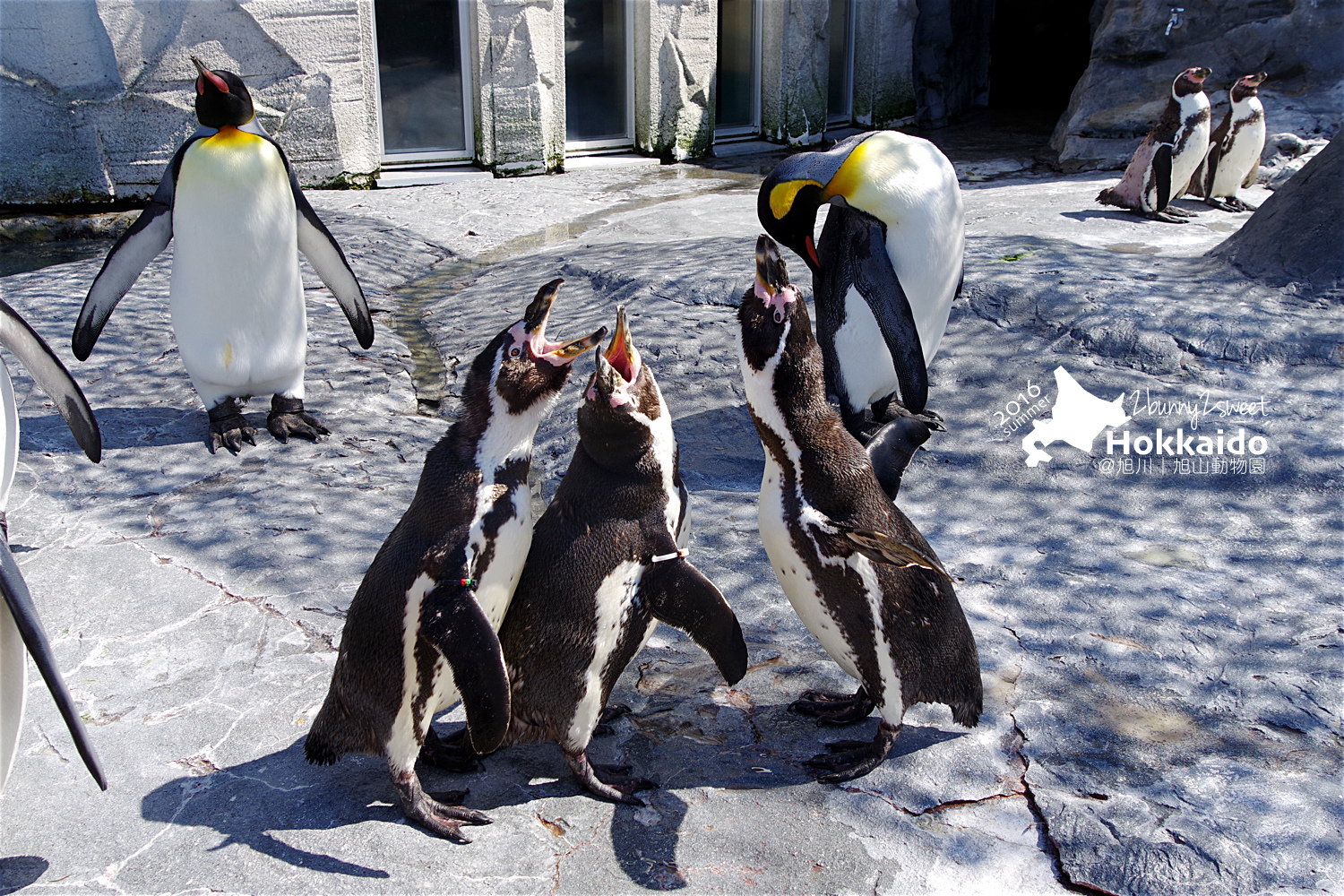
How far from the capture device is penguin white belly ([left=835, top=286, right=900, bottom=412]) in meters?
3.80

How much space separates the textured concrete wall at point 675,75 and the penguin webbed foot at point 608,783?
8.34m

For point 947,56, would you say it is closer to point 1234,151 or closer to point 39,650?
point 1234,151

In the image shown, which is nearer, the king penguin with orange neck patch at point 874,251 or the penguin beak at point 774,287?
the penguin beak at point 774,287

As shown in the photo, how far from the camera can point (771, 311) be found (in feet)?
6.76

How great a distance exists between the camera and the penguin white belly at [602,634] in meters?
1.97

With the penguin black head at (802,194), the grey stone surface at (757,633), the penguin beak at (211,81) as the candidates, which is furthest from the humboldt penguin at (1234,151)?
the penguin beak at (211,81)

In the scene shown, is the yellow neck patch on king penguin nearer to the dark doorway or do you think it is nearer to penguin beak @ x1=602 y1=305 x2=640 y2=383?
penguin beak @ x1=602 y1=305 x2=640 y2=383

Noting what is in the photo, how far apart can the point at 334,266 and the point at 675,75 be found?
614 centimetres

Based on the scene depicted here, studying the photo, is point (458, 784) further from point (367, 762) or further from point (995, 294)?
point (995, 294)

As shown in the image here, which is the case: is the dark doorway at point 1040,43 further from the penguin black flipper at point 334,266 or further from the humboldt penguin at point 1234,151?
the penguin black flipper at point 334,266

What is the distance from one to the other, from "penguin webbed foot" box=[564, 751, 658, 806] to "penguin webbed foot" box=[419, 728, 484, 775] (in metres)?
0.21

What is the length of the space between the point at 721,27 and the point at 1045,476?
810 centimetres

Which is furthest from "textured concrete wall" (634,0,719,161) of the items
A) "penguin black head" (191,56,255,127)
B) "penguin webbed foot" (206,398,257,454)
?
"penguin webbed foot" (206,398,257,454)

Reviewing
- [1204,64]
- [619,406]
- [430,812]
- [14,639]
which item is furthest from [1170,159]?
[14,639]
